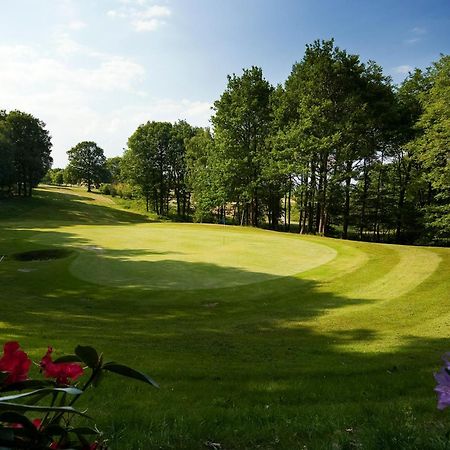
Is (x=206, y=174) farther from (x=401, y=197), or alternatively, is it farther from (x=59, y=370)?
Result: (x=59, y=370)

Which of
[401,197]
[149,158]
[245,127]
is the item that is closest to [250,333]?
[401,197]

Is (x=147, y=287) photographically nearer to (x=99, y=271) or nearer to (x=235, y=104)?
(x=99, y=271)

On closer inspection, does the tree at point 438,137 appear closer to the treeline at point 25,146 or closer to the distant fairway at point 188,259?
the distant fairway at point 188,259

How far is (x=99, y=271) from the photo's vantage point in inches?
702

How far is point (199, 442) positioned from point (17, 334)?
23.0 ft

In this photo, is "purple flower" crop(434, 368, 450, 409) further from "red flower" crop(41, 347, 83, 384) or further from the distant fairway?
the distant fairway

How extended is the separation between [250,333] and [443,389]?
9.07 metres

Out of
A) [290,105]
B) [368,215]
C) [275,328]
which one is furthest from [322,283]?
[368,215]

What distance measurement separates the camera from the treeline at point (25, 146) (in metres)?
60.1

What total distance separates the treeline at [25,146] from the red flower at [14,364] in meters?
63.1

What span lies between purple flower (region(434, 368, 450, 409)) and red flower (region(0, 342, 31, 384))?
5.76 feet

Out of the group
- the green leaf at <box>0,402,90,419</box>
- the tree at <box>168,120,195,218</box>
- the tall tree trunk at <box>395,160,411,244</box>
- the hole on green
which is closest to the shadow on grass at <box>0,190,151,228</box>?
the tree at <box>168,120,195,218</box>

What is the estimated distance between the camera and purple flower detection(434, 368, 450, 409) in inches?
65.9

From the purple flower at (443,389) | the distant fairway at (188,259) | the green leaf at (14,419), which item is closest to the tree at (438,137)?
the distant fairway at (188,259)
